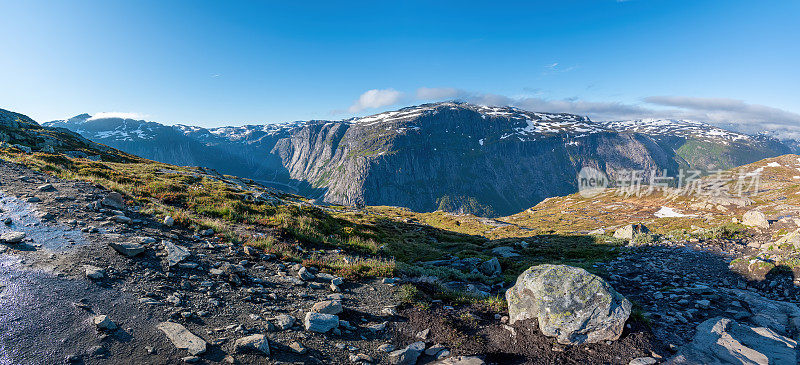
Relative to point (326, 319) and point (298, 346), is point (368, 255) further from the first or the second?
point (298, 346)

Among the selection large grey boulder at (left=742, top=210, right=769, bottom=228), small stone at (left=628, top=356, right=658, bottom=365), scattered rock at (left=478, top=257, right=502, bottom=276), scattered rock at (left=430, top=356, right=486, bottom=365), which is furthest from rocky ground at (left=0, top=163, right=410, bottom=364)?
large grey boulder at (left=742, top=210, right=769, bottom=228)

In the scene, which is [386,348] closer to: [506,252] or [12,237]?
[12,237]

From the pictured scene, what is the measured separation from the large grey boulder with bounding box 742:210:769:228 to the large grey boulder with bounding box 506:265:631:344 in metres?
29.5

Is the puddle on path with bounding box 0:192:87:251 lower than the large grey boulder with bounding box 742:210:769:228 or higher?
higher

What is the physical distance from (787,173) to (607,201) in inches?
2965

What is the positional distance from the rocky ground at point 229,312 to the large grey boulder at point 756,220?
17.7 metres

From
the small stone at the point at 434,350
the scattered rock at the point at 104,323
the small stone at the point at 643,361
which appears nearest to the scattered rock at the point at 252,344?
the scattered rock at the point at 104,323

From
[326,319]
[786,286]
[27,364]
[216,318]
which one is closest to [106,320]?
[27,364]

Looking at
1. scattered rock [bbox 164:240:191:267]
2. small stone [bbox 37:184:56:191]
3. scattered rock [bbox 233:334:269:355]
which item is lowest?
scattered rock [bbox 233:334:269:355]

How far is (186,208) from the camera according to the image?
16.9 m

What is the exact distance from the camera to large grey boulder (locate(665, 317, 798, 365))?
664 centimetres

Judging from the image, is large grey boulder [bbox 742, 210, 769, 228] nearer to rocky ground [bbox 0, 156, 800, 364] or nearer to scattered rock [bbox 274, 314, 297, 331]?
rocky ground [bbox 0, 156, 800, 364]

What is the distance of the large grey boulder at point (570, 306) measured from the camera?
739 centimetres

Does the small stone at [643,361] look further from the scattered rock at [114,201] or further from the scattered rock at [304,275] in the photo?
the scattered rock at [114,201]
